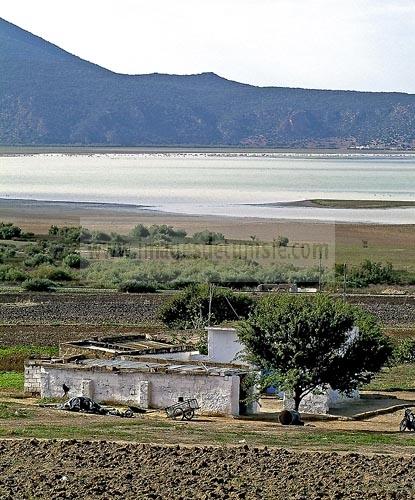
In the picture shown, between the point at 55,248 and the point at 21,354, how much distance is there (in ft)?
130

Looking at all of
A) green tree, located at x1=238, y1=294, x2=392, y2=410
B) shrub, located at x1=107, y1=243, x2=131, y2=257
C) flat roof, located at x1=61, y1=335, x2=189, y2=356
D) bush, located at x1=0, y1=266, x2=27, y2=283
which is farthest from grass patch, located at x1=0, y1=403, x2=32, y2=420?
shrub, located at x1=107, y1=243, x2=131, y2=257

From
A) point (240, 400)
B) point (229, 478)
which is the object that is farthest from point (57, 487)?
point (240, 400)

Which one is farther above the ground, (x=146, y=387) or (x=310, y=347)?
(x=310, y=347)

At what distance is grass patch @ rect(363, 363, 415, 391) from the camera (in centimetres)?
3181

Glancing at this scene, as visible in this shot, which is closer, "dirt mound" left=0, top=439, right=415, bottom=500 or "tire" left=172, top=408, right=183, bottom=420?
"dirt mound" left=0, top=439, right=415, bottom=500

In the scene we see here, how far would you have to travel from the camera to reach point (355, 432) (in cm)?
2270

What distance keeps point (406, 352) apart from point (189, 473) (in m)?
21.6

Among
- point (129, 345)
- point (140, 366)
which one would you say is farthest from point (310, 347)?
point (129, 345)

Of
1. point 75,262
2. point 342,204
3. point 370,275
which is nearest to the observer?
point 370,275

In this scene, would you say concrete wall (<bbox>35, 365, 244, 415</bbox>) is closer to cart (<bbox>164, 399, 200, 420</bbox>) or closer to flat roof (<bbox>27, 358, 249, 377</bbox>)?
flat roof (<bbox>27, 358, 249, 377</bbox>)

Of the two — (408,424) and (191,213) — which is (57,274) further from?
(408,424)

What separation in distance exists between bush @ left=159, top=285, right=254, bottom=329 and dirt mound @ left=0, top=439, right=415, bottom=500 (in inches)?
837

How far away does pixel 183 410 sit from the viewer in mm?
25297

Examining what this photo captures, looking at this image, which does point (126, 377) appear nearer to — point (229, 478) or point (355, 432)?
point (355, 432)
